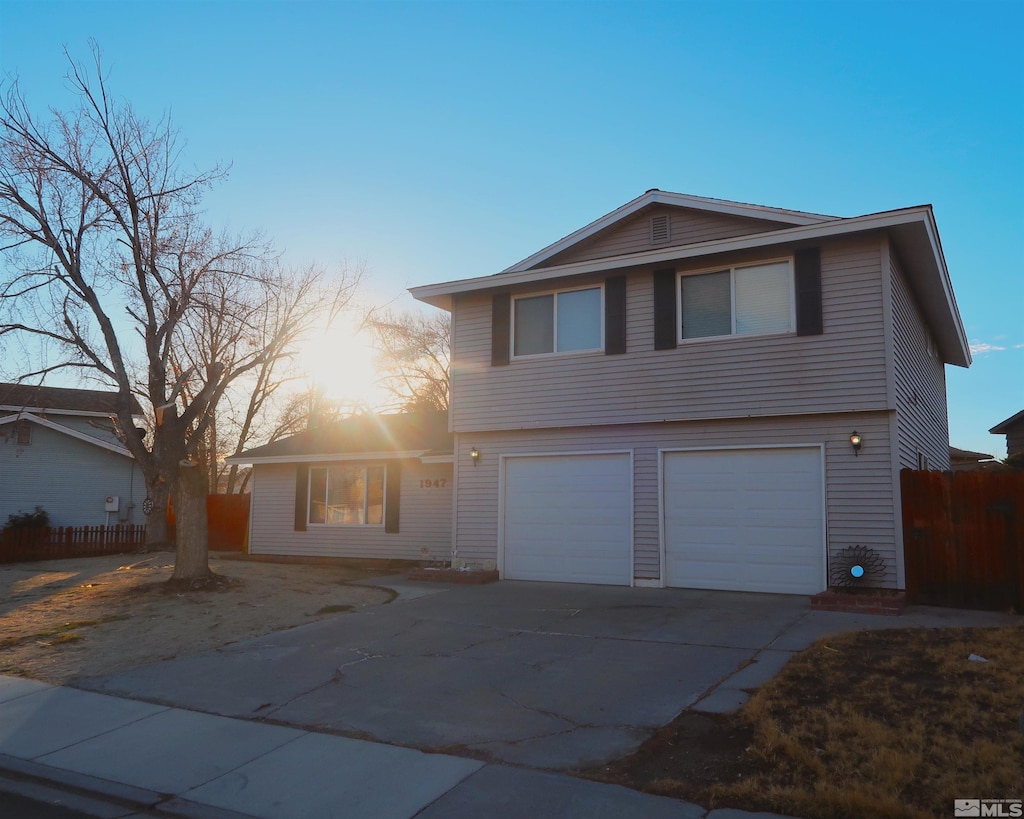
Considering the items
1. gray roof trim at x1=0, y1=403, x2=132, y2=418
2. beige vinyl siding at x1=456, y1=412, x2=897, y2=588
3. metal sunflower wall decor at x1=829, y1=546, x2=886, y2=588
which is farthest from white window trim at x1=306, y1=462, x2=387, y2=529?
metal sunflower wall decor at x1=829, y1=546, x2=886, y2=588

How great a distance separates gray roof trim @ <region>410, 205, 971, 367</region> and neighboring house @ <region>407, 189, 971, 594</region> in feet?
0.11

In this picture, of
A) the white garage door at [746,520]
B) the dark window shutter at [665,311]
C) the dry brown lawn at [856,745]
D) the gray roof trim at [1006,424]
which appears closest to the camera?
the dry brown lawn at [856,745]

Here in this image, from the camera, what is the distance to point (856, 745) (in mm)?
5016

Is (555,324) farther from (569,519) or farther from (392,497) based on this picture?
(392,497)

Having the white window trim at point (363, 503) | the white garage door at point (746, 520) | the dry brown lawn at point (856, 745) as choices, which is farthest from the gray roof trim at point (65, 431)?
the dry brown lawn at point (856, 745)

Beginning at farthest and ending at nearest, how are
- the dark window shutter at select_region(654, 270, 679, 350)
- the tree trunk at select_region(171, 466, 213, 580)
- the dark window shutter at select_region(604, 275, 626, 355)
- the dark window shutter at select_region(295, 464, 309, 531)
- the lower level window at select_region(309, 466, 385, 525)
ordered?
the dark window shutter at select_region(295, 464, 309, 531)
the lower level window at select_region(309, 466, 385, 525)
the dark window shutter at select_region(604, 275, 626, 355)
the tree trunk at select_region(171, 466, 213, 580)
the dark window shutter at select_region(654, 270, 679, 350)

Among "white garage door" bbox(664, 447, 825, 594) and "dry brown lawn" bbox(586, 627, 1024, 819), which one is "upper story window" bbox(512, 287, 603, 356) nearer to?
"white garage door" bbox(664, 447, 825, 594)

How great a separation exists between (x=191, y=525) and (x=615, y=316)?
795cm

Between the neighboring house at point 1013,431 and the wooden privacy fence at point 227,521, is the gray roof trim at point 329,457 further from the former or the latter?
the neighboring house at point 1013,431

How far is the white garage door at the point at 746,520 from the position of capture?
11328 mm

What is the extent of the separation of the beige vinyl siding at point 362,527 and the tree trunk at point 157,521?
3.87 m

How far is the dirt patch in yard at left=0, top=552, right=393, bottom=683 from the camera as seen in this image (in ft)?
28.7

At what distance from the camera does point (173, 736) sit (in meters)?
6.16

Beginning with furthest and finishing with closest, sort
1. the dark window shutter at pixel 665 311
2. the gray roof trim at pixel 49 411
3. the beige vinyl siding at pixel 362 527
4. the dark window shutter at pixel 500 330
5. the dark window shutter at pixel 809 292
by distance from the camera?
the gray roof trim at pixel 49 411, the beige vinyl siding at pixel 362 527, the dark window shutter at pixel 500 330, the dark window shutter at pixel 665 311, the dark window shutter at pixel 809 292
